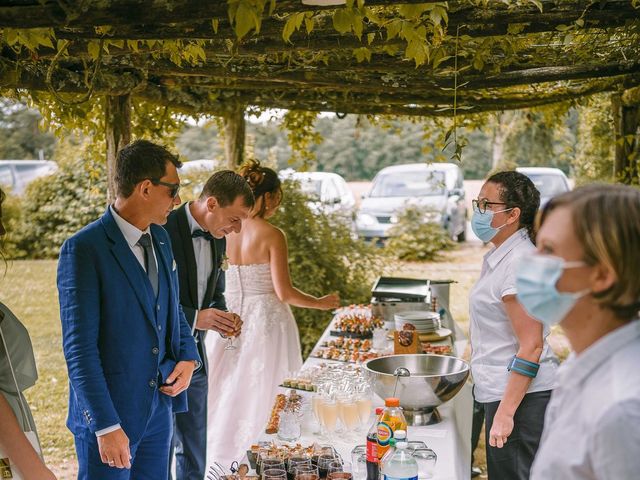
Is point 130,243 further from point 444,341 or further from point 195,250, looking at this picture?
point 444,341

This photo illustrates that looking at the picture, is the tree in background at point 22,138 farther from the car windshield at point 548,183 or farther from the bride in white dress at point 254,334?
the bride in white dress at point 254,334

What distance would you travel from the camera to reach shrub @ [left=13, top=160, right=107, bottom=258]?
587 inches

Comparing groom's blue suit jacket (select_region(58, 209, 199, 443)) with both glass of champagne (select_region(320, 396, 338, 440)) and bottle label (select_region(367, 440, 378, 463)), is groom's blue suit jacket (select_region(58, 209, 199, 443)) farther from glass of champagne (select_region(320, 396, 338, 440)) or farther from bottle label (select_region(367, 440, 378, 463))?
bottle label (select_region(367, 440, 378, 463))

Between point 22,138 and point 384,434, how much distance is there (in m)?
25.0

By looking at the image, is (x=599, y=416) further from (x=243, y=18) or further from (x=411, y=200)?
(x=411, y=200)

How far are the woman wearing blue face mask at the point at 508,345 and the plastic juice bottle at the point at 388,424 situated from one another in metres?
0.53

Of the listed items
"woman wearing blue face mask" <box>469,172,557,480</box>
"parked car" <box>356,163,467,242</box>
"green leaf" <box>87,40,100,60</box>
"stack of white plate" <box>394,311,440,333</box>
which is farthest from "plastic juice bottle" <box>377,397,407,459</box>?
"parked car" <box>356,163,467,242</box>

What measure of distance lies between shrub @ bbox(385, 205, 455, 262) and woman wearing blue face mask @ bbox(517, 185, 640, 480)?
1316 cm

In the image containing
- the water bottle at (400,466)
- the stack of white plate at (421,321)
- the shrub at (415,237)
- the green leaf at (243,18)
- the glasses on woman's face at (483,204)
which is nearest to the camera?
the green leaf at (243,18)

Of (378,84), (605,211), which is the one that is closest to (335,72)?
(378,84)

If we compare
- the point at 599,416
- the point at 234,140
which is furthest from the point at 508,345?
the point at 234,140

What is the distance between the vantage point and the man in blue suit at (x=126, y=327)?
113 inches

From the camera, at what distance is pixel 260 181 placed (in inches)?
205

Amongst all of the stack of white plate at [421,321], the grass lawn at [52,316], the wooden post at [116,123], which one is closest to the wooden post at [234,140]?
the wooden post at [116,123]
